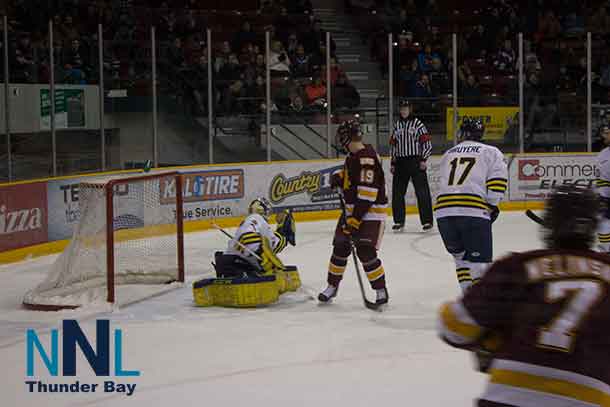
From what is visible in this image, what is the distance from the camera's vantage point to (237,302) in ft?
20.2

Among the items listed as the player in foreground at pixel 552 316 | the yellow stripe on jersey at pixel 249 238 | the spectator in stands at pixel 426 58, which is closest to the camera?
the player in foreground at pixel 552 316

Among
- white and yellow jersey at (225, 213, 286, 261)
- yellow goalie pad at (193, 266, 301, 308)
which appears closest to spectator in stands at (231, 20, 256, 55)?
white and yellow jersey at (225, 213, 286, 261)

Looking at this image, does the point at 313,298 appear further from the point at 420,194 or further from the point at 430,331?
the point at 420,194

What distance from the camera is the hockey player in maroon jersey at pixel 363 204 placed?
19.5ft

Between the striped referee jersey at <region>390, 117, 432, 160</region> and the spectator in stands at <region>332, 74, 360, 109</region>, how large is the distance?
197 cm

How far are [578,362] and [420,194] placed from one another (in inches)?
319

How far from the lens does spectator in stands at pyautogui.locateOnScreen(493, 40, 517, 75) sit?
12.6m

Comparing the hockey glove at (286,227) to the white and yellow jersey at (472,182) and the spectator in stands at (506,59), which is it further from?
the spectator in stands at (506,59)

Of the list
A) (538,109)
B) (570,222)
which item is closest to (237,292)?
(570,222)

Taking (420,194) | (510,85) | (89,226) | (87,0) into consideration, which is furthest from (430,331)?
(87,0)

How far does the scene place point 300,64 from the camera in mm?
12086

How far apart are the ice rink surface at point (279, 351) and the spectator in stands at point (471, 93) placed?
16.5 ft

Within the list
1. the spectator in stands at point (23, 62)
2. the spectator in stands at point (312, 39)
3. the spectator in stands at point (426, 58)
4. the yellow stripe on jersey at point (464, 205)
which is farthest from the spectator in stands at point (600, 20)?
the yellow stripe on jersey at point (464, 205)

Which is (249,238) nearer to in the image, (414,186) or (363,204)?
(363,204)
